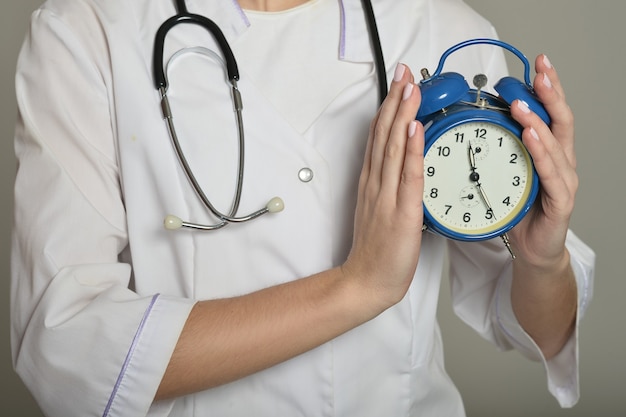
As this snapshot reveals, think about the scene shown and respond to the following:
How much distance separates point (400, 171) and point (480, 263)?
49 cm

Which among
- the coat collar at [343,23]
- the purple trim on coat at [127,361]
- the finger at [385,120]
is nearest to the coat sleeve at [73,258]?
the purple trim on coat at [127,361]

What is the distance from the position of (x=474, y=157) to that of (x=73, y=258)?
1.78 ft

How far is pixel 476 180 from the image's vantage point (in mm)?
1084

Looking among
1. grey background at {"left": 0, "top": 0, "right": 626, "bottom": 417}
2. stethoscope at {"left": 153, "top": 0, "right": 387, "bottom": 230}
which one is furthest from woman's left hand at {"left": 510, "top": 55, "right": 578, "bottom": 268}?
grey background at {"left": 0, "top": 0, "right": 626, "bottom": 417}

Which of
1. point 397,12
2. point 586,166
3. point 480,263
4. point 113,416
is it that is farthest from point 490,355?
point 113,416

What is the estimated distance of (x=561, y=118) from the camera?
1061 mm

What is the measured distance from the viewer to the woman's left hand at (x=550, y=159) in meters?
1.02

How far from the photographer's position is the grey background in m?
2.12

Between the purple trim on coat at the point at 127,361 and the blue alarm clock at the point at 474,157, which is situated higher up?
the blue alarm clock at the point at 474,157

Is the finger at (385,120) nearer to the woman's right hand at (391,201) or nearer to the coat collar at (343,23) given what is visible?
the woman's right hand at (391,201)

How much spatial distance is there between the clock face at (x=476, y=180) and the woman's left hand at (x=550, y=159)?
0.03 metres

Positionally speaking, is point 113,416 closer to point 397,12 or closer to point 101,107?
point 101,107

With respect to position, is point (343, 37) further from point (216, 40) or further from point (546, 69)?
point (546, 69)

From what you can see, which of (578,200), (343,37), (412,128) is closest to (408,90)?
(412,128)
